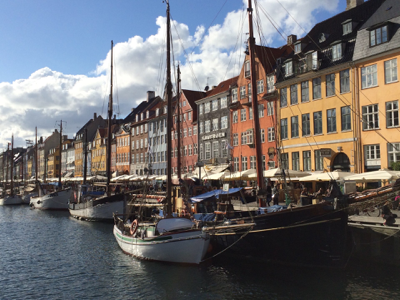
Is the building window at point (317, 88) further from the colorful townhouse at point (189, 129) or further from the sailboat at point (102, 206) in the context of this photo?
the colorful townhouse at point (189, 129)

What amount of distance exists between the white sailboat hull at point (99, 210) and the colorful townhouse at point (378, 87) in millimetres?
22657

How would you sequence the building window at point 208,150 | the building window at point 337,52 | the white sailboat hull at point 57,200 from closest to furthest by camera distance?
the building window at point 337,52 → the building window at point 208,150 → the white sailboat hull at point 57,200

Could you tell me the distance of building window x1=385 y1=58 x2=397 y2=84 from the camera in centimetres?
3222

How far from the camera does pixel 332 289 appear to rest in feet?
53.1

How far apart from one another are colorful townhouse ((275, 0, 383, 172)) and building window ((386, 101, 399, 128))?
2883 millimetres

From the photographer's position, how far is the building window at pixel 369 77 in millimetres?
33812

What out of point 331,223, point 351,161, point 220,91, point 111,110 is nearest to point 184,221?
point 331,223

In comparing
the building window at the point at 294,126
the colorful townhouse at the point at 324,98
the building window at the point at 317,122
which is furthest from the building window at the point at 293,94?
the building window at the point at 317,122

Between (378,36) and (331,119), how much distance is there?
8.09 metres

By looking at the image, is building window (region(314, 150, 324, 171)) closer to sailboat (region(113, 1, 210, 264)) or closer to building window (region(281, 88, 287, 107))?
building window (region(281, 88, 287, 107))

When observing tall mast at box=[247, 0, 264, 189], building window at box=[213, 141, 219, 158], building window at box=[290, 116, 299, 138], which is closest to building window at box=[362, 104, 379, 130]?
building window at box=[290, 116, 299, 138]

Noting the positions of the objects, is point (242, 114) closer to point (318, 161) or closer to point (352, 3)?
point (318, 161)

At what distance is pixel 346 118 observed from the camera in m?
36.1

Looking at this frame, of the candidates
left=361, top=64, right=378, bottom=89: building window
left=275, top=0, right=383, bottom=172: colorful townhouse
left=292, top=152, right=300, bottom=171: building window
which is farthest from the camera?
left=292, top=152, right=300, bottom=171: building window
